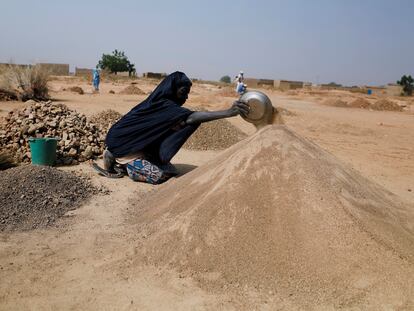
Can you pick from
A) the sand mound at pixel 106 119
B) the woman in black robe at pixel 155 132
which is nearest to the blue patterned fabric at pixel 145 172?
the woman in black robe at pixel 155 132

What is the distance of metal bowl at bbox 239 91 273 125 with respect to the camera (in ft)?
12.8

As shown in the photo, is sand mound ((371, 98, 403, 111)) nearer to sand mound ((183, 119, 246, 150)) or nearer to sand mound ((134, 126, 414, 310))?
sand mound ((183, 119, 246, 150))

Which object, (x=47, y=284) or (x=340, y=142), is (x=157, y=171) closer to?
(x=47, y=284)

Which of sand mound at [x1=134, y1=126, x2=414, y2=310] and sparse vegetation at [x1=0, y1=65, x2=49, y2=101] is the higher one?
sparse vegetation at [x1=0, y1=65, x2=49, y2=101]

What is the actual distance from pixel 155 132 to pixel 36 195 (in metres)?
1.47

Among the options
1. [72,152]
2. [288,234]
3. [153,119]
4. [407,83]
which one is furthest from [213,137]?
[407,83]

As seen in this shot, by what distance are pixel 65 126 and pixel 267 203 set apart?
3.91 meters

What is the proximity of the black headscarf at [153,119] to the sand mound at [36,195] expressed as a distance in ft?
2.23

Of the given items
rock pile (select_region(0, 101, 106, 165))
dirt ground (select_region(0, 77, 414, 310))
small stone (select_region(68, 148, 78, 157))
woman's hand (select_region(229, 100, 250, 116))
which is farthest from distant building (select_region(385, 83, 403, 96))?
woman's hand (select_region(229, 100, 250, 116))

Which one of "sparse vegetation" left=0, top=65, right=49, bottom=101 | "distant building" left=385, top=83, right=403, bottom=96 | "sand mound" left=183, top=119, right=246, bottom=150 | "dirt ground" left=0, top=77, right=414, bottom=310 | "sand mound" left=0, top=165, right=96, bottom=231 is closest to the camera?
"dirt ground" left=0, top=77, right=414, bottom=310

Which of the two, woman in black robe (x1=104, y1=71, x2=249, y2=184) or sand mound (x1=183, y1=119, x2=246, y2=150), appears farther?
sand mound (x1=183, y1=119, x2=246, y2=150)

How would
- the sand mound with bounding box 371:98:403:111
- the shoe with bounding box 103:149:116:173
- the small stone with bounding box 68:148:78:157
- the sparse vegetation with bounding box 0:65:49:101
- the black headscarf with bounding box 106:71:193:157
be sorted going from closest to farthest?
the black headscarf with bounding box 106:71:193:157, the shoe with bounding box 103:149:116:173, the small stone with bounding box 68:148:78:157, the sparse vegetation with bounding box 0:65:49:101, the sand mound with bounding box 371:98:403:111

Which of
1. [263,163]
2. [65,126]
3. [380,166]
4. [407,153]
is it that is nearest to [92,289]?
[263,163]

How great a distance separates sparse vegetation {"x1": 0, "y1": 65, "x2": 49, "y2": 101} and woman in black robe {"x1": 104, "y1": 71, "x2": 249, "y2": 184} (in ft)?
29.0
